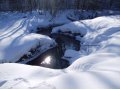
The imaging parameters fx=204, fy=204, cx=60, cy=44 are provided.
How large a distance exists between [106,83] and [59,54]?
7586mm

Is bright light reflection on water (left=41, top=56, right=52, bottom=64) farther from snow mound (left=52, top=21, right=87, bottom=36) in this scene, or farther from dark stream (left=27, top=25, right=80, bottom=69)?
snow mound (left=52, top=21, right=87, bottom=36)

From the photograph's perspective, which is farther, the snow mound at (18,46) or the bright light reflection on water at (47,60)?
the bright light reflection on water at (47,60)

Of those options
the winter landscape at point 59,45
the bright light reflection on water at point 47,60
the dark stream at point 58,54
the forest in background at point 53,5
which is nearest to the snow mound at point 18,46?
the winter landscape at point 59,45

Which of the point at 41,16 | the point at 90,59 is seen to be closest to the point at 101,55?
the point at 90,59

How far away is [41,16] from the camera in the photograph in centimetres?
1845

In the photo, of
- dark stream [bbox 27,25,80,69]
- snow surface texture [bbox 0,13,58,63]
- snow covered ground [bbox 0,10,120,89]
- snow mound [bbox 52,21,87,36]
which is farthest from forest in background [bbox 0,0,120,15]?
snow covered ground [bbox 0,10,120,89]

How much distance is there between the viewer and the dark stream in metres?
9.48

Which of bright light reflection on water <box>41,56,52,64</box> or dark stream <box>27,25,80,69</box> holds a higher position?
dark stream <box>27,25,80,69</box>

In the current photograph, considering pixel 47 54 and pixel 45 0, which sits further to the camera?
pixel 45 0

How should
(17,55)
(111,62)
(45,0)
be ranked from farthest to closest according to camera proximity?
(45,0) → (17,55) → (111,62)

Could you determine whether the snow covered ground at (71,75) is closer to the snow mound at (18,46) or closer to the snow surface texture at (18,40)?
the snow mound at (18,46)

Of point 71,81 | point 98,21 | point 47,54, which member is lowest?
point 47,54

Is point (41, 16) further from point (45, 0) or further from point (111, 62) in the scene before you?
point (111, 62)

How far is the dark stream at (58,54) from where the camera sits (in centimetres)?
948
